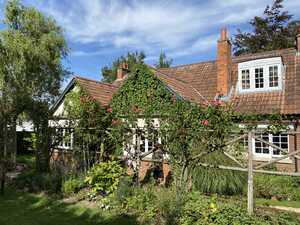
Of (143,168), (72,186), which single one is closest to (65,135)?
(72,186)

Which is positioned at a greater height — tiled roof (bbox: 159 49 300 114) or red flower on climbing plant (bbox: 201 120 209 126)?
tiled roof (bbox: 159 49 300 114)

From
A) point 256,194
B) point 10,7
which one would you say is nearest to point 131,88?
point 256,194

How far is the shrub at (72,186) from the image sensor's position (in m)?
9.55

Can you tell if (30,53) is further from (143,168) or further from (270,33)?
(270,33)

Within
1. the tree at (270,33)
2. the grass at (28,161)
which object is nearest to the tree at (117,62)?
the tree at (270,33)

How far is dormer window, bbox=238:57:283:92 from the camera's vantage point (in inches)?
609

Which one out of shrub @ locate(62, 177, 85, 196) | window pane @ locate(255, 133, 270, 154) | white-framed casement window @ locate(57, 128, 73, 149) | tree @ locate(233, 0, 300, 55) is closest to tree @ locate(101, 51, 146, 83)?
tree @ locate(233, 0, 300, 55)

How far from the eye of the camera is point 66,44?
24.1 m

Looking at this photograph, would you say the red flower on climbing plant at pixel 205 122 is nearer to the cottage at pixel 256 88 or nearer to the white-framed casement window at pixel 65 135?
the cottage at pixel 256 88

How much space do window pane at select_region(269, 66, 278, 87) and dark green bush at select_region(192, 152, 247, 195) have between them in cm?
843

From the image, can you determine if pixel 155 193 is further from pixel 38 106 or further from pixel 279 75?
pixel 279 75

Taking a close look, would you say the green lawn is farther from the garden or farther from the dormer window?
the dormer window

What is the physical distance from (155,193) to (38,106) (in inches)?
267

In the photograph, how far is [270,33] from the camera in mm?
30031
